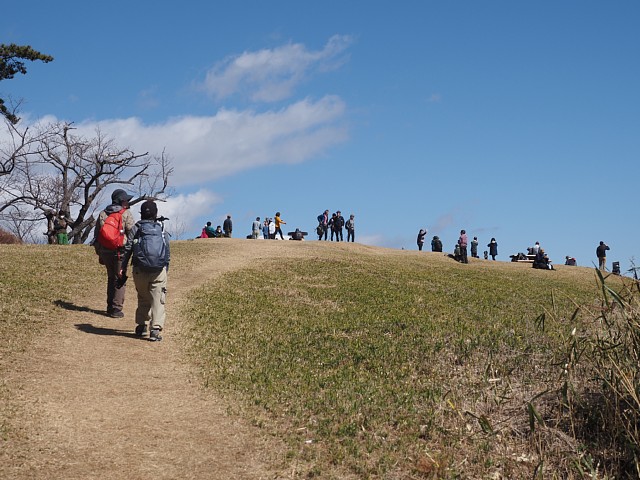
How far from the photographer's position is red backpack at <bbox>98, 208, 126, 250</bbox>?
14625 mm

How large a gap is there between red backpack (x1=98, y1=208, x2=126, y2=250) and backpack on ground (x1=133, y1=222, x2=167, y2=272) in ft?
6.32

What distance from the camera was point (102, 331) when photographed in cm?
1389

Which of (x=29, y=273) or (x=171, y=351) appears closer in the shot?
(x=171, y=351)

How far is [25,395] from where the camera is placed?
31.7 ft

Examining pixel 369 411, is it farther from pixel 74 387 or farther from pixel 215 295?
pixel 215 295

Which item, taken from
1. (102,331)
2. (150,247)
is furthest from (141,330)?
(150,247)

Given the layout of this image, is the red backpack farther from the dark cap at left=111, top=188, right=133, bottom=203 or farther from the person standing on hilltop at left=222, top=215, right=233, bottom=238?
the person standing on hilltop at left=222, top=215, right=233, bottom=238

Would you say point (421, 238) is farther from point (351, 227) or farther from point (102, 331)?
point (102, 331)

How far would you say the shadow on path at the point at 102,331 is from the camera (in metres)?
13.6

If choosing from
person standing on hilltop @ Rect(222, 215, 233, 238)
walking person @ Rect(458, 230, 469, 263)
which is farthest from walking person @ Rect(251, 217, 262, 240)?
walking person @ Rect(458, 230, 469, 263)

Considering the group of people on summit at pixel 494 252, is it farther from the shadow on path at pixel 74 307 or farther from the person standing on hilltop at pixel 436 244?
the shadow on path at pixel 74 307

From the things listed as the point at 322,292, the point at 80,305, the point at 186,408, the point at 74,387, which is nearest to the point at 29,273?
the point at 80,305

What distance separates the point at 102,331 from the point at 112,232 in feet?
7.01

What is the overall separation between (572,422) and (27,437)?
694 cm
